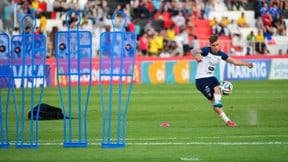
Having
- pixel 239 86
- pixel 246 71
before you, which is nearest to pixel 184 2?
pixel 246 71

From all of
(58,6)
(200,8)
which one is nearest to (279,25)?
(200,8)

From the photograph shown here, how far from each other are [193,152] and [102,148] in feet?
5.54

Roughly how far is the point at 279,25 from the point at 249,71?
6.76m

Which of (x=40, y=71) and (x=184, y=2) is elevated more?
(x=184, y=2)

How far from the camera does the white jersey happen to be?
18141 millimetres

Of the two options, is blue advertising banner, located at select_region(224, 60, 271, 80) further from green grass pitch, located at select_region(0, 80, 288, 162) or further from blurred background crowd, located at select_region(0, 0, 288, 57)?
green grass pitch, located at select_region(0, 80, 288, 162)

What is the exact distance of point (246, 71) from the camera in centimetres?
4088

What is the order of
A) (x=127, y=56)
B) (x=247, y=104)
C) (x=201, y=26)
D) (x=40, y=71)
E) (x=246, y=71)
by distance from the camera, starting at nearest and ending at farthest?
1. (x=247, y=104)
2. (x=40, y=71)
3. (x=127, y=56)
4. (x=246, y=71)
5. (x=201, y=26)

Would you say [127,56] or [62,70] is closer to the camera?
[62,70]

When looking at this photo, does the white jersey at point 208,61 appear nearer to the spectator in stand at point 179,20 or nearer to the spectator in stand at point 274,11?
the spectator in stand at point 179,20

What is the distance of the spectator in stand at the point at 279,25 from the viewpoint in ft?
152

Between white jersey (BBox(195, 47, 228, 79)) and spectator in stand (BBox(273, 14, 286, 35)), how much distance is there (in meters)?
28.8

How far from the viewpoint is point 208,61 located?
18172 mm

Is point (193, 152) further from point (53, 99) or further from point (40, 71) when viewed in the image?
point (40, 71)
